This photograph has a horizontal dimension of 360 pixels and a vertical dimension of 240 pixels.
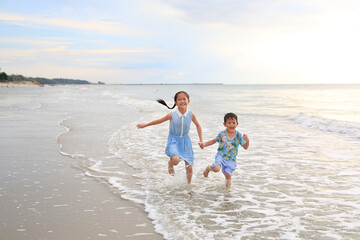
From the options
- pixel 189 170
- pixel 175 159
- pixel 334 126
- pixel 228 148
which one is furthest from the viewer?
pixel 334 126

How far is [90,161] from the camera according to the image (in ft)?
23.2

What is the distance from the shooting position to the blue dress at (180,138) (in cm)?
542

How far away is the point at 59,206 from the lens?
170 inches

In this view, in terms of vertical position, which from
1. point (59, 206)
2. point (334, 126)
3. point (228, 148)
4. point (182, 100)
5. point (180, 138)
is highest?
point (182, 100)

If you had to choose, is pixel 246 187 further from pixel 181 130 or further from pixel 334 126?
pixel 334 126

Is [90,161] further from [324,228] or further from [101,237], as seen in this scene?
[324,228]

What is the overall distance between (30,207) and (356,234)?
13.2 ft

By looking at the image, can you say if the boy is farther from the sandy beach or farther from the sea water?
the sandy beach

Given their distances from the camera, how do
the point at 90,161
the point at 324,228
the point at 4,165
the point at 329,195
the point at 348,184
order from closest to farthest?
the point at 324,228, the point at 329,195, the point at 348,184, the point at 4,165, the point at 90,161

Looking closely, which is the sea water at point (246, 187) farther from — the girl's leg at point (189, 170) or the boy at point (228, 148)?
the boy at point (228, 148)

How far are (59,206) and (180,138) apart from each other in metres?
2.19

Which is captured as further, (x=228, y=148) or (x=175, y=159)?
(x=228, y=148)

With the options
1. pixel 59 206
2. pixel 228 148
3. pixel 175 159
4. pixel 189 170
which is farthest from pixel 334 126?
pixel 59 206

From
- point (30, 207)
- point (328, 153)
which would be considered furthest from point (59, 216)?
point (328, 153)
